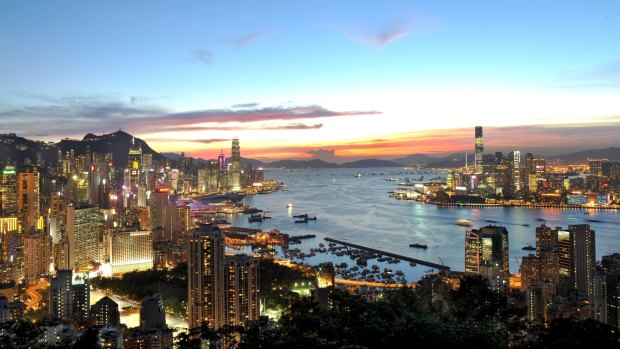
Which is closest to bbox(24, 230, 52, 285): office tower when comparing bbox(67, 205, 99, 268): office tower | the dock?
bbox(67, 205, 99, 268): office tower

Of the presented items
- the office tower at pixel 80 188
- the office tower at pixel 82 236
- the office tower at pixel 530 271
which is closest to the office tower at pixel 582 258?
the office tower at pixel 530 271

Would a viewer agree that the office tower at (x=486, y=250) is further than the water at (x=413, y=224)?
No

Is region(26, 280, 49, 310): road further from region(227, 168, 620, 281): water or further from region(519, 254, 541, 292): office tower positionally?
region(519, 254, 541, 292): office tower

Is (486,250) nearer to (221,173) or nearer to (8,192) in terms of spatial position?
(8,192)

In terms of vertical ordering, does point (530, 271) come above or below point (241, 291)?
below

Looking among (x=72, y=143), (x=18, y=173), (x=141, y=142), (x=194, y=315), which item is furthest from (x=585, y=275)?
(x=141, y=142)

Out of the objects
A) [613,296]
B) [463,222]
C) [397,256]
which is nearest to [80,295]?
[397,256]

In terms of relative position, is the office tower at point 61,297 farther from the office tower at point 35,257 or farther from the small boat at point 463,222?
the small boat at point 463,222
